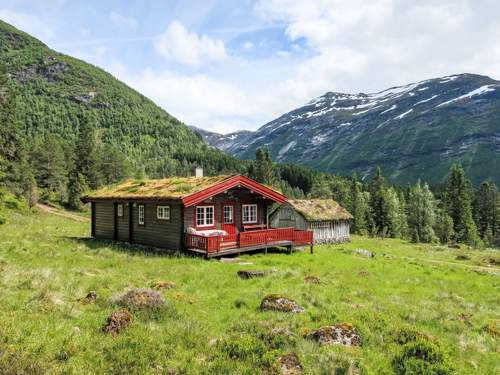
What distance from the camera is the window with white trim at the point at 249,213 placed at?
27812 mm

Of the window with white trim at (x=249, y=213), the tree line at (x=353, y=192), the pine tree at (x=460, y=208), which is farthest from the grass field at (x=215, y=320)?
the pine tree at (x=460, y=208)

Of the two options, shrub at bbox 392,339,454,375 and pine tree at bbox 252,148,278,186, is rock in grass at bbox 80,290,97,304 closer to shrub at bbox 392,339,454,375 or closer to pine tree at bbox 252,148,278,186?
shrub at bbox 392,339,454,375

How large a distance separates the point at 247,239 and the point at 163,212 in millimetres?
6010

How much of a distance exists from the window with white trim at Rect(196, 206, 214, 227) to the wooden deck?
194 cm

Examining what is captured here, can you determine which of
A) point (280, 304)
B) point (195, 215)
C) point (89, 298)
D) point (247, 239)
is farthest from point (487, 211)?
point (89, 298)

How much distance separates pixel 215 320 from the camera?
10.4m

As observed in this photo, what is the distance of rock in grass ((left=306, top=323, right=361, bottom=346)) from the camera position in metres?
8.76

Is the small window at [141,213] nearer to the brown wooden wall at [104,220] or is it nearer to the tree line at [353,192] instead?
the brown wooden wall at [104,220]

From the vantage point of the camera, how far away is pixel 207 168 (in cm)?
17975

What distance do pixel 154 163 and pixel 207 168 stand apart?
32.1 meters

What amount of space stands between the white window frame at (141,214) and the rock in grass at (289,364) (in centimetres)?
2014

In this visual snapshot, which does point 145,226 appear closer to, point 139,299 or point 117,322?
point 139,299

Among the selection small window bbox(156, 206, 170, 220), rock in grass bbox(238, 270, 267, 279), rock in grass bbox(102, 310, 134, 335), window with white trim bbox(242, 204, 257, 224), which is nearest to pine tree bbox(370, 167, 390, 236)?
window with white trim bbox(242, 204, 257, 224)

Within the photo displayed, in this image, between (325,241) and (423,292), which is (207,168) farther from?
(423,292)
